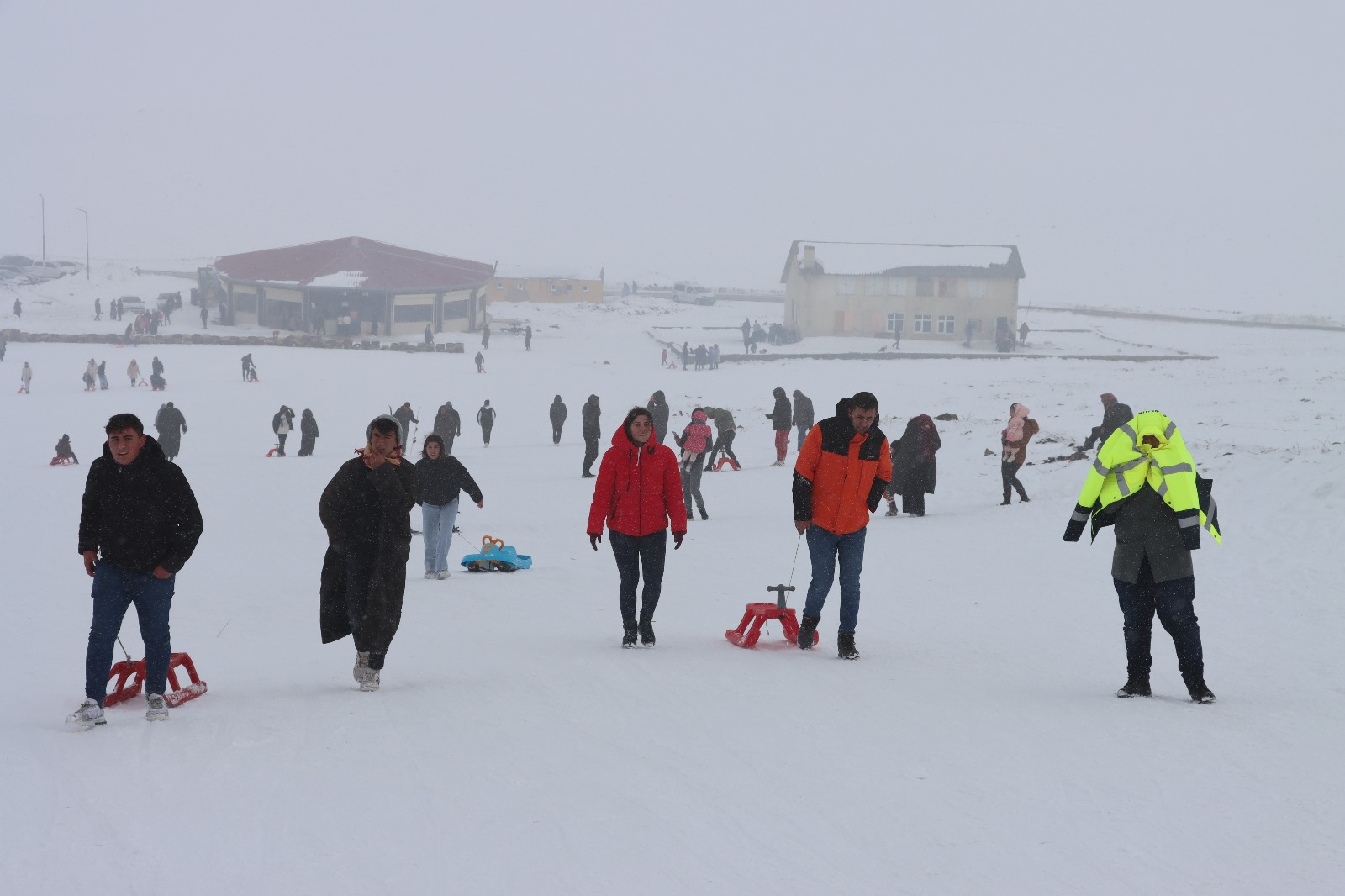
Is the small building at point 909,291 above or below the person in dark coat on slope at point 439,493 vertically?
above

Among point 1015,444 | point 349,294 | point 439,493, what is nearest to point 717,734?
point 439,493

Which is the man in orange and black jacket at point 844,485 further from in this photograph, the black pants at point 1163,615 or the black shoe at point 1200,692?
the black shoe at point 1200,692

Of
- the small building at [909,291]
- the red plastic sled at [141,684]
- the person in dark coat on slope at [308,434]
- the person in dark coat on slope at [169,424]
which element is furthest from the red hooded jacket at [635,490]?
the small building at [909,291]

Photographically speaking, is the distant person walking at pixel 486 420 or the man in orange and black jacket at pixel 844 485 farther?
the distant person walking at pixel 486 420

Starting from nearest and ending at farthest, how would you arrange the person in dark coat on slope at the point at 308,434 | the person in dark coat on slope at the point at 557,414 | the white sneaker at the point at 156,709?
the white sneaker at the point at 156,709, the person in dark coat on slope at the point at 308,434, the person in dark coat on slope at the point at 557,414

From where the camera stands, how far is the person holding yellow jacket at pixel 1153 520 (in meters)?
5.99

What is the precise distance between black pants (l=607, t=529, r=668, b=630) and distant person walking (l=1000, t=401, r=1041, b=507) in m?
8.88

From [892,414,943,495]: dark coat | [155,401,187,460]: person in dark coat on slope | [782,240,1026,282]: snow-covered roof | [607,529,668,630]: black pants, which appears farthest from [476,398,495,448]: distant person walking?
[782,240,1026,282]: snow-covered roof

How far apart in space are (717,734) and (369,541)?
83.0 inches

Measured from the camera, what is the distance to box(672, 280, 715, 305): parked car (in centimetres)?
9538

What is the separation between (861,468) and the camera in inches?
279

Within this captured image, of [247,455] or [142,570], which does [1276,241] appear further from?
[142,570]

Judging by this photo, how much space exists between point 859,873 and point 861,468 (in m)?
3.52

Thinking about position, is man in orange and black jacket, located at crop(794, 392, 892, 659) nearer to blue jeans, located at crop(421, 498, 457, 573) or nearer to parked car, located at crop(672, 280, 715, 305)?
blue jeans, located at crop(421, 498, 457, 573)
